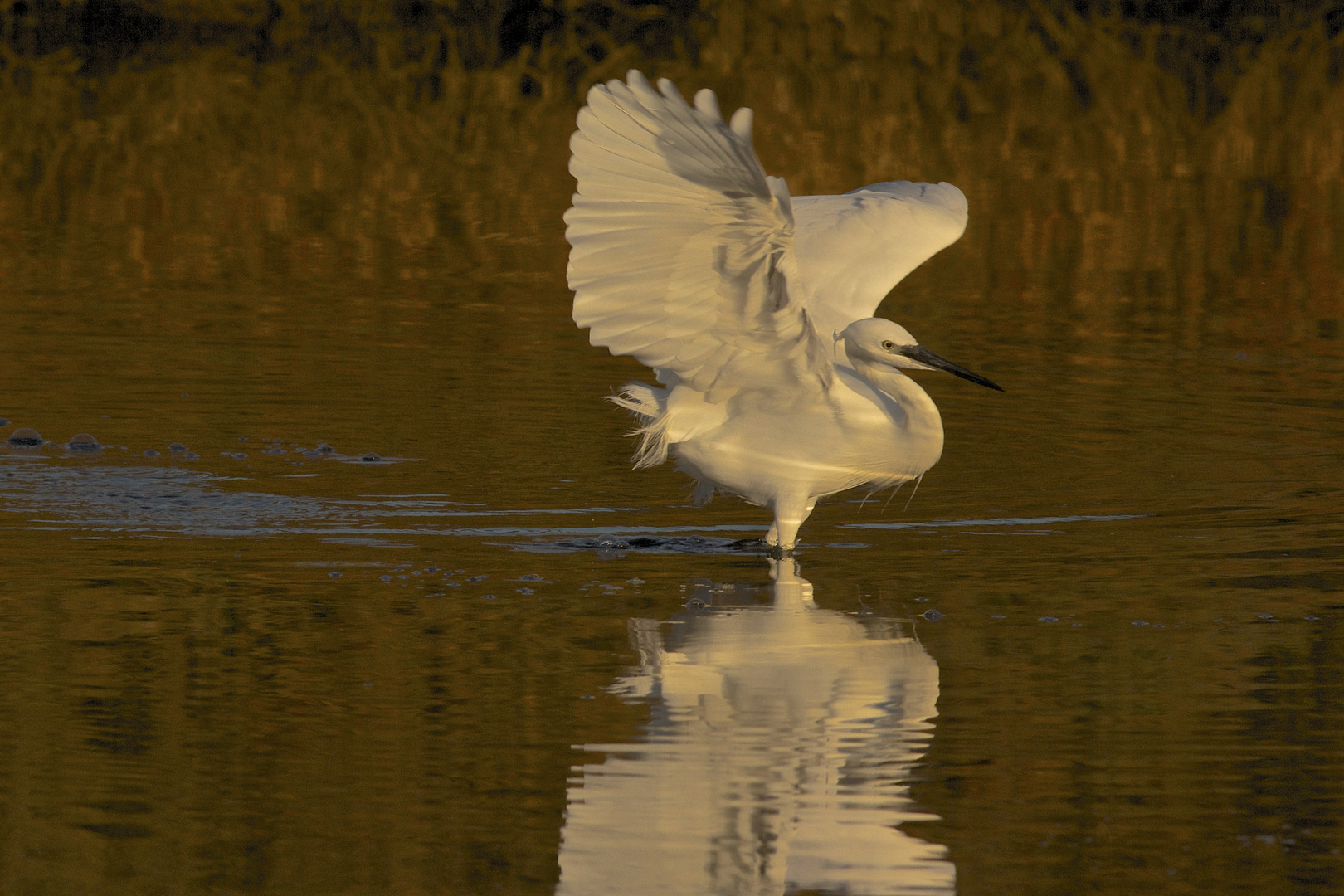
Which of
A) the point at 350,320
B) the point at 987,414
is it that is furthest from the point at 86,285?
the point at 987,414

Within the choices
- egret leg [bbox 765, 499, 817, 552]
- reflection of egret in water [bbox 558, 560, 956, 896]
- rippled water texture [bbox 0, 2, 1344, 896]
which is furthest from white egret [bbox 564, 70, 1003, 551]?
reflection of egret in water [bbox 558, 560, 956, 896]

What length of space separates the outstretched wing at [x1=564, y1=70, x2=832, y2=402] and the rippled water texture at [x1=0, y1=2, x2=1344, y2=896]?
828mm

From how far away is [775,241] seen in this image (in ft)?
22.9

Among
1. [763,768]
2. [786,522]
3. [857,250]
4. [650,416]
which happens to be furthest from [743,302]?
[763,768]

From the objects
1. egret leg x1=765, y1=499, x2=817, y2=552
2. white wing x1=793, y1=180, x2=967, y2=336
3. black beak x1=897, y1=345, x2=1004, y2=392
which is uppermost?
white wing x1=793, y1=180, x2=967, y2=336

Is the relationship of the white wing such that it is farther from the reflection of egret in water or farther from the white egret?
the reflection of egret in water

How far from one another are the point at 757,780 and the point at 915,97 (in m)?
19.7

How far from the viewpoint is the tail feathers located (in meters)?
8.23

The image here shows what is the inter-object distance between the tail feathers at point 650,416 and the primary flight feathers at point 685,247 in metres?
0.12

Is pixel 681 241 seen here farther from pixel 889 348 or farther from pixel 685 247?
pixel 889 348

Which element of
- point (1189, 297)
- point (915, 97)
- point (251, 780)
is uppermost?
point (915, 97)

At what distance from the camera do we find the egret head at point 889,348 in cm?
835

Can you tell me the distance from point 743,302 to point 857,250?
6.49ft

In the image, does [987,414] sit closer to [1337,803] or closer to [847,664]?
[847,664]
